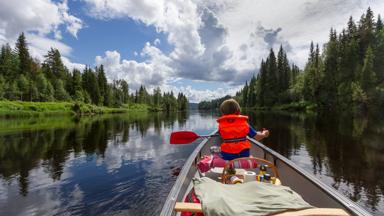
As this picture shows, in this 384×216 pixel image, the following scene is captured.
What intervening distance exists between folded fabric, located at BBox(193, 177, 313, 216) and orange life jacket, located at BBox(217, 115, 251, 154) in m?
1.70

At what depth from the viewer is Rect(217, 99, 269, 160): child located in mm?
4570

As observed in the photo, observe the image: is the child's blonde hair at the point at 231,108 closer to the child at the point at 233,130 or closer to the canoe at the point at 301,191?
the child at the point at 233,130

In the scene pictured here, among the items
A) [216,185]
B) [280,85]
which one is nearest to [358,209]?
[216,185]

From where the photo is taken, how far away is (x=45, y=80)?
64062 mm

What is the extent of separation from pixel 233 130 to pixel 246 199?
208 cm

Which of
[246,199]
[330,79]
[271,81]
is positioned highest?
[271,81]

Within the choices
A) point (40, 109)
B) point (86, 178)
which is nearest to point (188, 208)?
point (86, 178)

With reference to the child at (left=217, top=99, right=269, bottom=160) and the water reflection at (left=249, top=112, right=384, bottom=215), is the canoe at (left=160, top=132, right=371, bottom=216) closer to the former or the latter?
the child at (left=217, top=99, right=269, bottom=160)

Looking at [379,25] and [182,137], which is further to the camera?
[379,25]

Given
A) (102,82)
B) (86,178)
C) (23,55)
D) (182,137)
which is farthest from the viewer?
(102,82)

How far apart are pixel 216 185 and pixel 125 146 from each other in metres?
12.8

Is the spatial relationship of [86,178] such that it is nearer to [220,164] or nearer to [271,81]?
[220,164]

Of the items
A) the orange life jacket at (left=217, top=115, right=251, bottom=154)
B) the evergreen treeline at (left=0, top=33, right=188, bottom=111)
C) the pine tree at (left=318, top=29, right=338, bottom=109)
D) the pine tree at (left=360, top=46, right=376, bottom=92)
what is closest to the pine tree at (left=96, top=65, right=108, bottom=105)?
the evergreen treeline at (left=0, top=33, right=188, bottom=111)

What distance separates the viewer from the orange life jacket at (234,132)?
456cm
